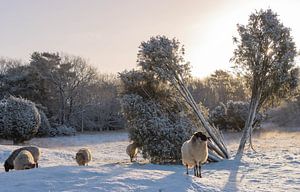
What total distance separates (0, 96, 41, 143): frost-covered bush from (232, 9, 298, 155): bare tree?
16776 mm

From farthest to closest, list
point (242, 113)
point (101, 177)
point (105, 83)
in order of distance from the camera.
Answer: point (105, 83) → point (242, 113) → point (101, 177)

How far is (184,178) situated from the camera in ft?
37.5

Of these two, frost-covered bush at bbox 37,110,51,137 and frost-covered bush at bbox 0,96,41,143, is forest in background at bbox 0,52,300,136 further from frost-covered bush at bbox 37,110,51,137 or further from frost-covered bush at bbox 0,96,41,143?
frost-covered bush at bbox 0,96,41,143

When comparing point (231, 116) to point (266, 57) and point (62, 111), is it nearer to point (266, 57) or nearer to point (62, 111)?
point (62, 111)

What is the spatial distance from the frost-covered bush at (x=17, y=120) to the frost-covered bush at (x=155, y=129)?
43.1 ft

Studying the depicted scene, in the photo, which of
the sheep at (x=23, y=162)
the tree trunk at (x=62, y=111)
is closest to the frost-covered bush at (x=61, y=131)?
the tree trunk at (x=62, y=111)

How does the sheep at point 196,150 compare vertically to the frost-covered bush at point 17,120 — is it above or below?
below

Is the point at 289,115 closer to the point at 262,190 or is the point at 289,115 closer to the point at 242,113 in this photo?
the point at 242,113

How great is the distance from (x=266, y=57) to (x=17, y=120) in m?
18.9

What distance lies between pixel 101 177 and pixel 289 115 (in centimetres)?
4598

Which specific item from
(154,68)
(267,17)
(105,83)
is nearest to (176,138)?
(154,68)

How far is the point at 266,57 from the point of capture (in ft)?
A: 78.6

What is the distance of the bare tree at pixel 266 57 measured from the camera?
23672 millimetres

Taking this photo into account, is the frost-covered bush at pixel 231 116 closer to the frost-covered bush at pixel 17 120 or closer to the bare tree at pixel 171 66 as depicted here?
the frost-covered bush at pixel 17 120
